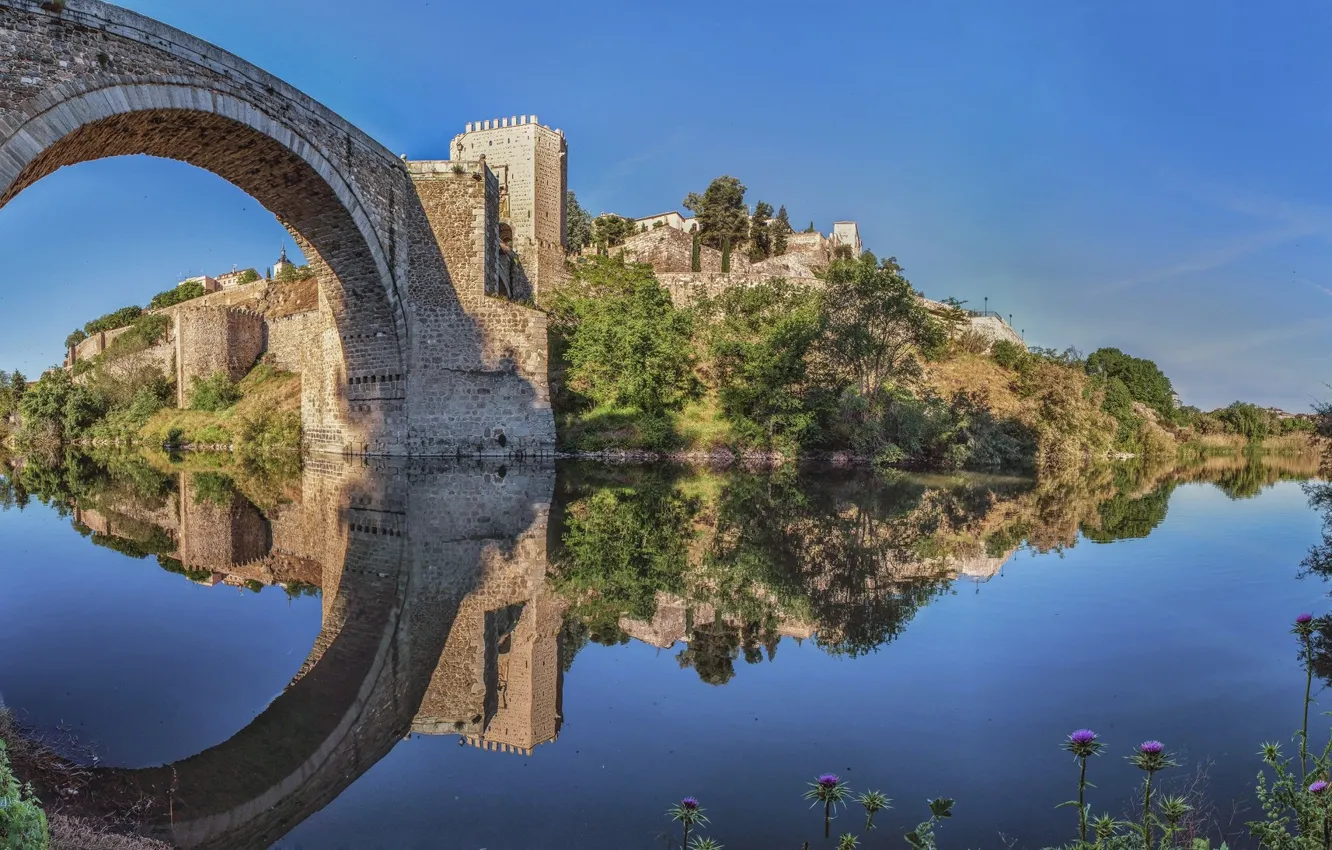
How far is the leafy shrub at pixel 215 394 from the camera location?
107 ft

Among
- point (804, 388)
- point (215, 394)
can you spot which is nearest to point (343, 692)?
point (804, 388)

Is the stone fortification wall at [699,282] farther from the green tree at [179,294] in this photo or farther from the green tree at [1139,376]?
the green tree at [179,294]

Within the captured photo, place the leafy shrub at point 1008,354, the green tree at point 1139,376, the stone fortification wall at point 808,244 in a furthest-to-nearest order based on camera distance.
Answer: the green tree at point 1139,376 → the stone fortification wall at point 808,244 → the leafy shrub at point 1008,354

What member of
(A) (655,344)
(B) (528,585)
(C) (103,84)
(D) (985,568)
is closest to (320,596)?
(B) (528,585)

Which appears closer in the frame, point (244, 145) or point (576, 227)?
point (244, 145)

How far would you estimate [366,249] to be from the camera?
18672 millimetres

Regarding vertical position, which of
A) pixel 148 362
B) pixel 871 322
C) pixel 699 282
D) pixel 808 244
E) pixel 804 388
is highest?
pixel 808 244

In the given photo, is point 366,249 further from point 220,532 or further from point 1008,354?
point 1008,354

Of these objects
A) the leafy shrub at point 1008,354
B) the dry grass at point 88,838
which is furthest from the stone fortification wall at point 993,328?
the dry grass at point 88,838

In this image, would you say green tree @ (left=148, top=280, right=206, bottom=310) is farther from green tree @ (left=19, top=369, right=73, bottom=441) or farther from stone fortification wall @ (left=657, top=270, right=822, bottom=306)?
stone fortification wall @ (left=657, top=270, right=822, bottom=306)

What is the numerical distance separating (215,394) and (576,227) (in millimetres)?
25109

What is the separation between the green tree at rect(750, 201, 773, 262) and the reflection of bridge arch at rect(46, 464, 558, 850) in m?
42.1

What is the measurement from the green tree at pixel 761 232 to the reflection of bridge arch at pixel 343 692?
42147 millimetres

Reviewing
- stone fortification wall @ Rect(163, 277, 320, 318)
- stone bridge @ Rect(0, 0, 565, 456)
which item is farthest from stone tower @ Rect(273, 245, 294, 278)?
stone bridge @ Rect(0, 0, 565, 456)
